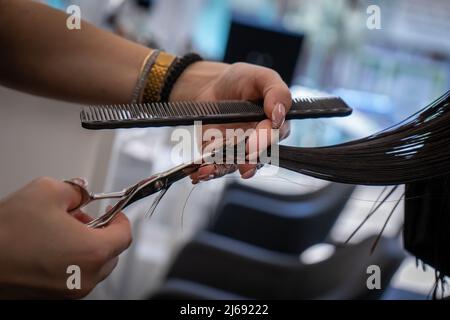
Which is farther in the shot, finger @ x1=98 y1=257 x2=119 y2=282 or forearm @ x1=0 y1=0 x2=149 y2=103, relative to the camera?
forearm @ x1=0 y1=0 x2=149 y2=103

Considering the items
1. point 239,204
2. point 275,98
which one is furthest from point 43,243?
point 239,204

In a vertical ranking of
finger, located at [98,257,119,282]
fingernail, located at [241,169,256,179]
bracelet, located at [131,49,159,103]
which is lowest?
finger, located at [98,257,119,282]

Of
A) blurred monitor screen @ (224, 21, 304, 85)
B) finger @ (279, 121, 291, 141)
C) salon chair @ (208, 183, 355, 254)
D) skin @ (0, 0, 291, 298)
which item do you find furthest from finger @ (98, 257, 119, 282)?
blurred monitor screen @ (224, 21, 304, 85)

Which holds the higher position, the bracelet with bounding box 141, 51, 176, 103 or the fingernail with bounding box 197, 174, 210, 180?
the bracelet with bounding box 141, 51, 176, 103

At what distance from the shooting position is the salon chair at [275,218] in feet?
4.58

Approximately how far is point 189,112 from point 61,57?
30 centimetres

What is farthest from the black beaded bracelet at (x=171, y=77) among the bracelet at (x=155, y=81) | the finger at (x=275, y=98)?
the finger at (x=275, y=98)

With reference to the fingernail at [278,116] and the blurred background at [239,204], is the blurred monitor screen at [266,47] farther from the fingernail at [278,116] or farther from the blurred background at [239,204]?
the fingernail at [278,116]

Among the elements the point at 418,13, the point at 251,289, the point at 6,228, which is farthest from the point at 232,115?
the point at 418,13

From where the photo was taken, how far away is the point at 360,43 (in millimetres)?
3438

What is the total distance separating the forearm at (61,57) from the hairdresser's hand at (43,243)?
12.0 inches

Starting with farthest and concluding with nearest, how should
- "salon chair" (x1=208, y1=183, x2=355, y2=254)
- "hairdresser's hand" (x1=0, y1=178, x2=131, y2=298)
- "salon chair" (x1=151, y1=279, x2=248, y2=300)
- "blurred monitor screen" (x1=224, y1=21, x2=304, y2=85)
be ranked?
"blurred monitor screen" (x1=224, y1=21, x2=304, y2=85) < "salon chair" (x1=208, y1=183, x2=355, y2=254) < "salon chair" (x1=151, y1=279, x2=248, y2=300) < "hairdresser's hand" (x1=0, y1=178, x2=131, y2=298)

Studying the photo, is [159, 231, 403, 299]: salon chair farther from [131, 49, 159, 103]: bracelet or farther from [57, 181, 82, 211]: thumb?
[57, 181, 82, 211]: thumb

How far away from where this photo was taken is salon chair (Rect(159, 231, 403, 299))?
1.00 meters
